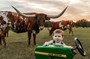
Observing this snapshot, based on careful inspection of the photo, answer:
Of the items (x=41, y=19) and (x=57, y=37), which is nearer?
(x=57, y=37)

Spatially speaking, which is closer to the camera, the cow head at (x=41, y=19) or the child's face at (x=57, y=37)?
the child's face at (x=57, y=37)

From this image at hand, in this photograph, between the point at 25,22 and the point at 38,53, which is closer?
the point at 38,53

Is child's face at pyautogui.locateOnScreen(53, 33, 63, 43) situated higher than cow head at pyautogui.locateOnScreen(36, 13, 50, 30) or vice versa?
child's face at pyautogui.locateOnScreen(53, 33, 63, 43)

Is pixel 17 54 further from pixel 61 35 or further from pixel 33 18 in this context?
pixel 61 35

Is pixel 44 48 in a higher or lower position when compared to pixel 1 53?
higher

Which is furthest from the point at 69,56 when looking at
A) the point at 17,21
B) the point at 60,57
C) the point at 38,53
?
the point at 17,21

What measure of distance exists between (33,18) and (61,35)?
915 centimetres

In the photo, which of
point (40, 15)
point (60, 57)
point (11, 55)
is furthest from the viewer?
point (40, 15)

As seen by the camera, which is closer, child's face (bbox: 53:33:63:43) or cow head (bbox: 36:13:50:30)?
child's face (bbox: 53:33:63:43)

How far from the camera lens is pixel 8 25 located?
15.8 meters

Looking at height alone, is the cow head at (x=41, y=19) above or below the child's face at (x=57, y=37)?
below

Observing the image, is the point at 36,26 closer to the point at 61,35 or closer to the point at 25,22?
the point at 25,22

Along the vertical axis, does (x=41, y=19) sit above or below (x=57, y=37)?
below

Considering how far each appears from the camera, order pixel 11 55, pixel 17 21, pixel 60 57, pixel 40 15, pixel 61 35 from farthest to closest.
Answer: pixel 17 21 < pixel 40 15 < pixel 11 55 < pixel 61 35 < pixel 60 57
